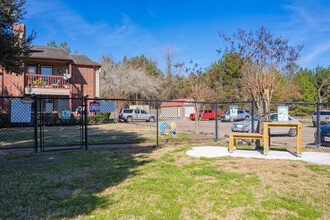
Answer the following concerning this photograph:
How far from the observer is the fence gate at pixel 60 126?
8.56m

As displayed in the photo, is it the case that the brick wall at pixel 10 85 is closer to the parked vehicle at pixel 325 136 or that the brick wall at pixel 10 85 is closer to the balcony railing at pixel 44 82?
the balcony railing at pixel 44 82

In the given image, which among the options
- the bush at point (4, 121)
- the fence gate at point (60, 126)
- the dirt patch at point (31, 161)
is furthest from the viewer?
the bush at point (4, 121)

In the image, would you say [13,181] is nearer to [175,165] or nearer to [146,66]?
[175,165]

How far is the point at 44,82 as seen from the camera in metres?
20.3

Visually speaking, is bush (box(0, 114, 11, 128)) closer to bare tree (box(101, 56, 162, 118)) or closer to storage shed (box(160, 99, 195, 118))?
bare tree (box(101, 56, 162, 118))

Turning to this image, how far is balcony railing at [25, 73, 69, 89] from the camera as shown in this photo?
19916 mm

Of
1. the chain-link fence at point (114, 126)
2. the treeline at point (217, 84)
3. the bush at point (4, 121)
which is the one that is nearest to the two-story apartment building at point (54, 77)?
the chain-link fence at point (114, 126)

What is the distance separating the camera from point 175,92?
47812 mm

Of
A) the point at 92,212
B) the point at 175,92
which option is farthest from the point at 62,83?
the point at 175,92

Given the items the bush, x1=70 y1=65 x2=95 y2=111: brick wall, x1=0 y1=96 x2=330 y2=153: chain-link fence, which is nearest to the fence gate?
x1=0 y1=96 x2=330 y2=153: chain-link fence

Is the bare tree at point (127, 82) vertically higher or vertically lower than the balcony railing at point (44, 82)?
higher

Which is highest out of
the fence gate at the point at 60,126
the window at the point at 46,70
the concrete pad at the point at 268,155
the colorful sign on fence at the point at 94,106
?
the window at the point at 46,70

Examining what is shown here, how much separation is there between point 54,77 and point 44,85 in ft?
Answer: 5.25

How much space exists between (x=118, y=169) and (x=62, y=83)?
1824 centimetres
